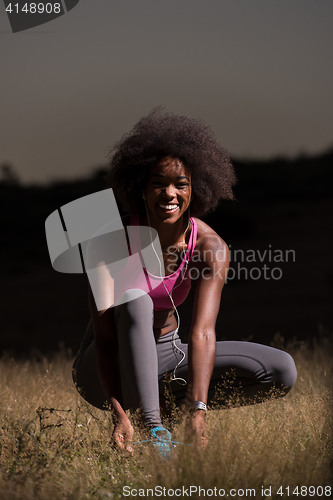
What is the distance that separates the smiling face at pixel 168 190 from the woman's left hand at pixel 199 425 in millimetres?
919

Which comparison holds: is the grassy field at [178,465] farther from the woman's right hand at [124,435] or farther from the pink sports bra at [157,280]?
the pink sports bra at [157,280]

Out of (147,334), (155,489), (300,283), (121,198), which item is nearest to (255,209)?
(300,283)

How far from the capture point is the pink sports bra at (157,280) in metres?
2.47

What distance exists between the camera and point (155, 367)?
7.20 feet

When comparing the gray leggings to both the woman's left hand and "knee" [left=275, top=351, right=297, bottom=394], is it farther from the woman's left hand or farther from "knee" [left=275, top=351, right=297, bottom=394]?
the woman's left hand

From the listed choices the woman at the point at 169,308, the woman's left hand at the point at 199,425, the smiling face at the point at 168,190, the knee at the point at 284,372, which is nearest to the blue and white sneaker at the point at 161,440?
the woman at the point at 169,308

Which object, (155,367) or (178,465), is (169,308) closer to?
(155,367)

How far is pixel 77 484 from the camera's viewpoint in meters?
1.86

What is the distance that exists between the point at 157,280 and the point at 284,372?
29.4 inches

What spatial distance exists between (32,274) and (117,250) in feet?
16.1

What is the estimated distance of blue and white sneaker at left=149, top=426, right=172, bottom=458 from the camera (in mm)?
1931

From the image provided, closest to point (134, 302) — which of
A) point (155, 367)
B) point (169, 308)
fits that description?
point (155, 367)

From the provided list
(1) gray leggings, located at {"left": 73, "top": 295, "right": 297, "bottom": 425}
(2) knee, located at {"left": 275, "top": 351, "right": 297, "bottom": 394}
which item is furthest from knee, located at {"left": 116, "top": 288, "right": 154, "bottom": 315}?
(2) knee, located at {"left": 275, "top": 351, "right": 297, "bottom": 394}

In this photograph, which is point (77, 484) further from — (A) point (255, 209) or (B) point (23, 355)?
(A) point (255, 209)
